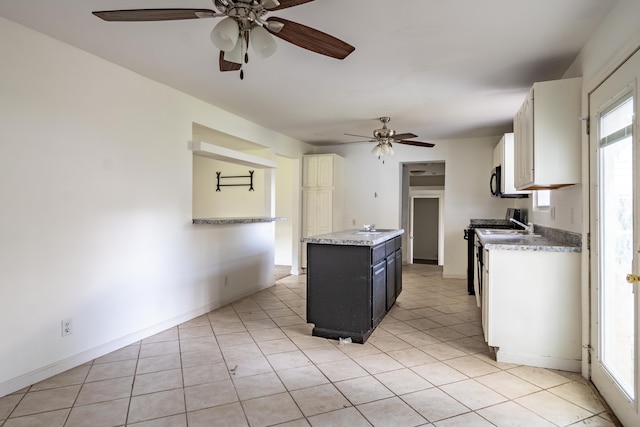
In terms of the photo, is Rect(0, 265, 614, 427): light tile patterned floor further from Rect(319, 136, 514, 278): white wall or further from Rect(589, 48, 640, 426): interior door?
Rect(319, 136, 514, 278): white wall

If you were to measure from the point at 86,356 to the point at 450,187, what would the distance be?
17.7 feet

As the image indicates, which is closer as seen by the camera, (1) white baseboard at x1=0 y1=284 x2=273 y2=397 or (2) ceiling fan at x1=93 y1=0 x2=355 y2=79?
(2) ceiling fan at x1=93 y1=0 x2=355 y2=79

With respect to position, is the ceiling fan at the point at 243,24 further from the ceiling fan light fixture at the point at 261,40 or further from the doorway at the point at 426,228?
the doorway at the point at 426,228

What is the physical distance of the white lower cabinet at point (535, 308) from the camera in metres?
2.59

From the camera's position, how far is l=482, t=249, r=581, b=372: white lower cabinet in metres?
2.59

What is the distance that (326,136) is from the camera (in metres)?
6.00

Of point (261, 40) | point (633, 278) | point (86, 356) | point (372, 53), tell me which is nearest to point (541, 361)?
point (633, 278)

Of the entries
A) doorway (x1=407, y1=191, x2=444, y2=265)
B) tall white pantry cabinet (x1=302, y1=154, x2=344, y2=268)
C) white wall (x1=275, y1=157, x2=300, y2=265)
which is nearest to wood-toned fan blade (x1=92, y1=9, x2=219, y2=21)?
tall white pantry cabinet (x1=302, y1=154, x2=344, y2=268)

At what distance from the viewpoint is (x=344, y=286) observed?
324cm

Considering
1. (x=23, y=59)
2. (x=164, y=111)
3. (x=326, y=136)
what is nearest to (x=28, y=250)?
(x=23, y=59)

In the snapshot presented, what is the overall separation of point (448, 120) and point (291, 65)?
2636mm

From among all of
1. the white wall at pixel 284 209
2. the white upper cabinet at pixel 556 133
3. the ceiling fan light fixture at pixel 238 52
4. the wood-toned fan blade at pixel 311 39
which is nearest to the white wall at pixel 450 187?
the white wall at pixel 284 209

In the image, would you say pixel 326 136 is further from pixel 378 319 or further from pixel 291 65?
pixel 378 319

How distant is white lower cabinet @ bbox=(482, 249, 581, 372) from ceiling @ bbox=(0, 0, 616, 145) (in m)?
1.51
